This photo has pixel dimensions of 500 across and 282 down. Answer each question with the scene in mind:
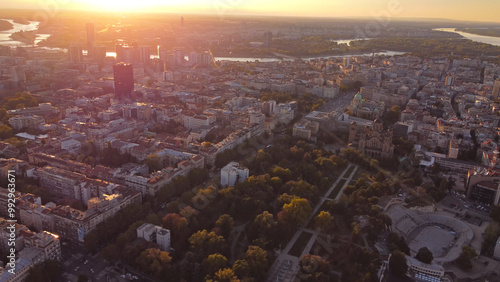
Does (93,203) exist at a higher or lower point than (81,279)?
higher

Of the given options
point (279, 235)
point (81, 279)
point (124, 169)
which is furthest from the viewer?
point (124, 169)

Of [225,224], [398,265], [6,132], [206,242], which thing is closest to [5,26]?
[6,132]

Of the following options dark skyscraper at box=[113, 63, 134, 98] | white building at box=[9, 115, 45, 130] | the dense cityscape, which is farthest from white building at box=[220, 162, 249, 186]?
dark skyscraper at box=[113, 63, 134, 98]

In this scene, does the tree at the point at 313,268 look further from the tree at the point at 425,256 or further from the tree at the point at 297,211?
the tree at the point at 425,256

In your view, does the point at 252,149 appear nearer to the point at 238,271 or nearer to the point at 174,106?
the point at 174,106

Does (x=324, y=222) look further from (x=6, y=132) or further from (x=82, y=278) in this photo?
(x=6, y=132)

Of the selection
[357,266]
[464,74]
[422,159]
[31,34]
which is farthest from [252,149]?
[31,34]

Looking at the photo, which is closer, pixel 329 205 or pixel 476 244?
pixel 476 244

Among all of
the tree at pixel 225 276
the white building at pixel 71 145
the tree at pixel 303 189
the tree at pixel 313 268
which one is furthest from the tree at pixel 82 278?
the white building at pixel 71 145
